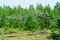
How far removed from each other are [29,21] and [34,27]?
1.74 metres

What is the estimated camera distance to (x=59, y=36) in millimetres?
5523

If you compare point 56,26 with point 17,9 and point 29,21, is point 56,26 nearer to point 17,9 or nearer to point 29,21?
point 29,21

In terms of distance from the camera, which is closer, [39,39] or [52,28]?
[52,28]

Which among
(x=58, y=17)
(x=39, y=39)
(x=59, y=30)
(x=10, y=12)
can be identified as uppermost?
(x=10, y=12)

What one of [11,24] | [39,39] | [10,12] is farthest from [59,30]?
[10,12]

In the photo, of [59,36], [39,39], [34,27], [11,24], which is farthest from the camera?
[11,24]

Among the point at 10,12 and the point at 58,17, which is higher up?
the point at 10,12

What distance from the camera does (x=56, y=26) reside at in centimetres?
569

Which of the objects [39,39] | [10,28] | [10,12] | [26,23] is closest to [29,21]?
[26,23]

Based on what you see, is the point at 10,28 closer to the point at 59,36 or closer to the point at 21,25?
the point at 21,25

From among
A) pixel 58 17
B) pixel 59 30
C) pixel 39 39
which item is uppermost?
pixel 58 17

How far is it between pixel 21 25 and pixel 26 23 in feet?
3.74

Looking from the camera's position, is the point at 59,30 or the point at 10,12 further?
the point at 10,12

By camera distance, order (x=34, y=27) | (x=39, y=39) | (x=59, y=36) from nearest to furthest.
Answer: (x=59, y=36)
(x=39, y=39)
(x=34, y=27)
